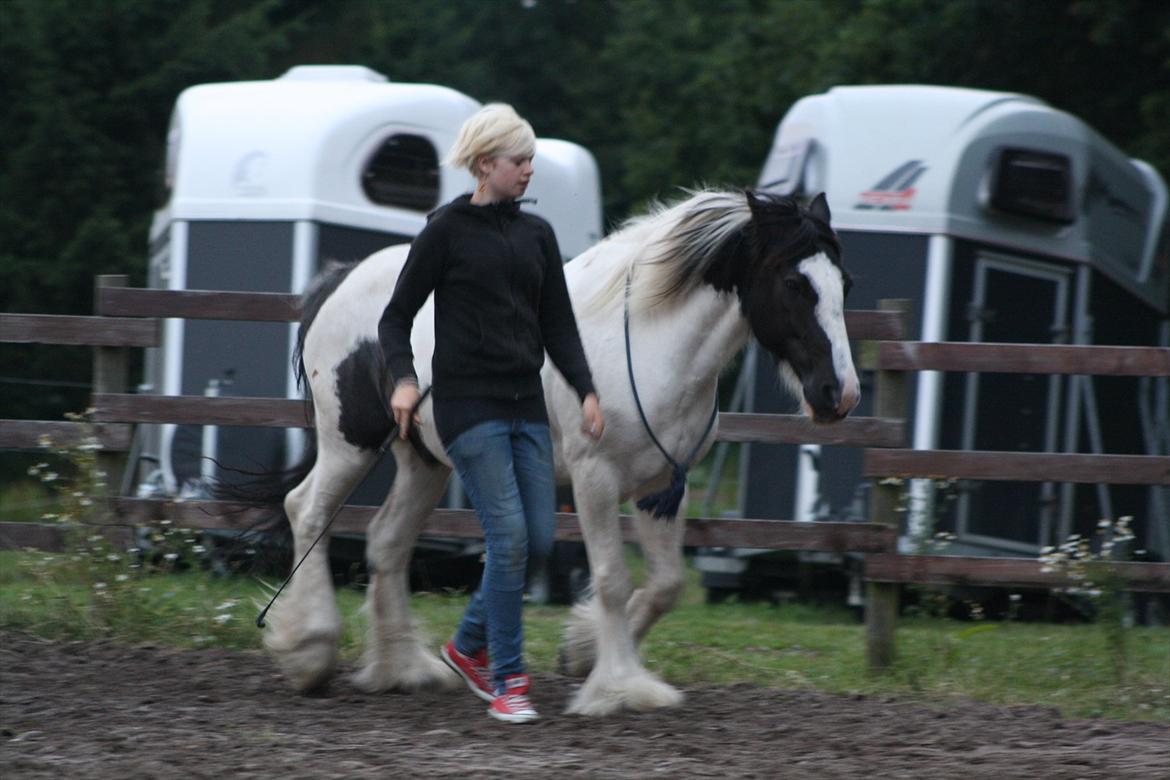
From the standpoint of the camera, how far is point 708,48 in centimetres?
2862

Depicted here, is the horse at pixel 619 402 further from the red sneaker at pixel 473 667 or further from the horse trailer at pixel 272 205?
the horse trailer at pixel 272 205

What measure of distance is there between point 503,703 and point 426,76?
20.9 meters

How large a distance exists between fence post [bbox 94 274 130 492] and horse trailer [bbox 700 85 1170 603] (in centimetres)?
437

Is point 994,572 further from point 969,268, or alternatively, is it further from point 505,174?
point 969,268

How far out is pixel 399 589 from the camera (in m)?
5.62

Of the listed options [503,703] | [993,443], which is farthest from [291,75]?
[503,703]

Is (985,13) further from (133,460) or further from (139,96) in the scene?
(133,460)

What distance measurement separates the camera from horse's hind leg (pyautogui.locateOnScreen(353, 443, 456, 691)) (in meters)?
5.49

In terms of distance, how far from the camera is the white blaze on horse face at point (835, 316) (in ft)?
15.9

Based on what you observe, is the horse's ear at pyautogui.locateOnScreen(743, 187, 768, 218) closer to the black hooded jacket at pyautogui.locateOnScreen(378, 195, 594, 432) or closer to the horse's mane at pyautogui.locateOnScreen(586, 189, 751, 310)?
the horse's mane at pyautogui.locateOnScreen(586, 189, 751, 310)

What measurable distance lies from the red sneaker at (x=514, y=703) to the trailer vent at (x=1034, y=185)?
17.9 feet

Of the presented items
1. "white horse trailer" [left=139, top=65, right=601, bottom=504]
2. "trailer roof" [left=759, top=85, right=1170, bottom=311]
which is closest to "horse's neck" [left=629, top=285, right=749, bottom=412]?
"white horse trailer" [left=139, top=65, right=601, bottom=504]

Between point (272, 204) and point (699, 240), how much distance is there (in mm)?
4667

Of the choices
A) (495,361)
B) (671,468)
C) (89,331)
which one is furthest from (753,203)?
(89,331)
